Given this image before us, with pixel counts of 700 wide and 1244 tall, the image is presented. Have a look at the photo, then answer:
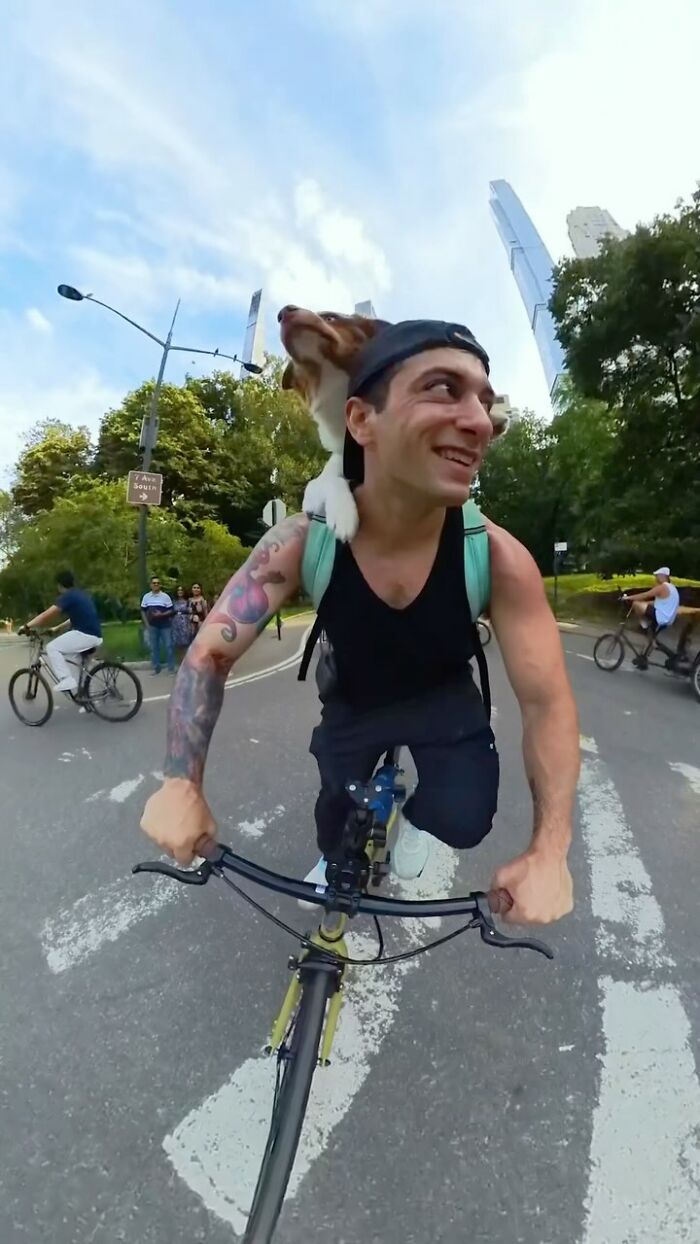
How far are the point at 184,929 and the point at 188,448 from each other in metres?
33.9

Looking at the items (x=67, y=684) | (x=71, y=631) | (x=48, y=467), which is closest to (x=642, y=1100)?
(x=67, y=684)

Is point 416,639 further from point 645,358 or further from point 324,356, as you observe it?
point 645,358

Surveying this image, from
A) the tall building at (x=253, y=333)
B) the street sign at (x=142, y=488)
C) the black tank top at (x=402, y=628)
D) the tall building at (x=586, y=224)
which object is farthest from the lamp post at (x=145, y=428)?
the tall building at (x=586, y=224)

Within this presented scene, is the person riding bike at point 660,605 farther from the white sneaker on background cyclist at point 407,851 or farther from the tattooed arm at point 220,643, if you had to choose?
the tattooed arm at point 220,643

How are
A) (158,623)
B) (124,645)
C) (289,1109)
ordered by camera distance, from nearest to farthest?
(289,1109), (158,623), (124,645)

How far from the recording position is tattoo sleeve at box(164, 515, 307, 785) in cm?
182

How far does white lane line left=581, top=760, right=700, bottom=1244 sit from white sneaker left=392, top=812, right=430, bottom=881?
31.3 inches

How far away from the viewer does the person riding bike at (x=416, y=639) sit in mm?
1619

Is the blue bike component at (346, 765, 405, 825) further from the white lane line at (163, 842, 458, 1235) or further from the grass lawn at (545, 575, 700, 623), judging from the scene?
the grass lawn at (545, 575, 700, 623)

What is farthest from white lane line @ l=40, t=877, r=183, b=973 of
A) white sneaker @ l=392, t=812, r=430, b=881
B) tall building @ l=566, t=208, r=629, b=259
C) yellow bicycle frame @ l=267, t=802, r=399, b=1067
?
tall building @ l=566, t=208, r=629, b=259

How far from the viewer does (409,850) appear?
2.75 metres

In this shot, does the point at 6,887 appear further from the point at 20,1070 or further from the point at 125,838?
the point at 20,1070

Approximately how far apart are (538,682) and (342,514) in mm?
680

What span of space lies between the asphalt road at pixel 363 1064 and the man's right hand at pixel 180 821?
3.01ft
